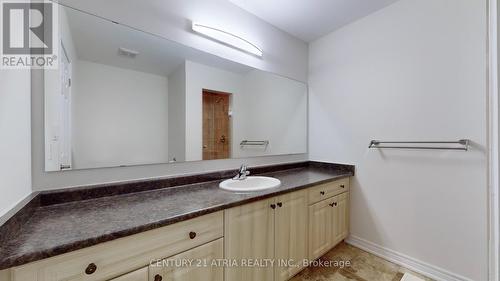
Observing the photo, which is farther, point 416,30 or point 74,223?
point 416,30

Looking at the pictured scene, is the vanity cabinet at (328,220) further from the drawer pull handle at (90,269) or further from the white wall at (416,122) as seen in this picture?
the drawer pull handle at (90,269)

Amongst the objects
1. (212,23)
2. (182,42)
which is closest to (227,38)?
(212,23)

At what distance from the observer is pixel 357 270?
170cm

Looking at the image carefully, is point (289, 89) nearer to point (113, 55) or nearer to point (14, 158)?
point (113, 55)

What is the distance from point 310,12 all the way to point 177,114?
1614 millimetres

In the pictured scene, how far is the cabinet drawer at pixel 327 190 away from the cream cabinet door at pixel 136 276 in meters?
1.25

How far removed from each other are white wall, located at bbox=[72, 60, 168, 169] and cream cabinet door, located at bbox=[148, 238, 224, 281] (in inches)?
27.3

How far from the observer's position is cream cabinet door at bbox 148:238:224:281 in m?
0.91

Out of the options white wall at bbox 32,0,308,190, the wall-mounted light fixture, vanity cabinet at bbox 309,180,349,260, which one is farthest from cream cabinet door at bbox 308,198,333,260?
the wall-mounted light fixture

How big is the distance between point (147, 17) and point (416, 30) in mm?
2165

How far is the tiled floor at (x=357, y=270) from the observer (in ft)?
5.30

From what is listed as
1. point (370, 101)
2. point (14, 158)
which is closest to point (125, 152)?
point (14, 158)

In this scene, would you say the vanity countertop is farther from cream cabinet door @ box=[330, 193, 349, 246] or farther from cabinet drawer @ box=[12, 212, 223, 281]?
cream cabinet door @ box=[330, 193, 349, 246]

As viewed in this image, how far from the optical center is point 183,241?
3.21 ft
